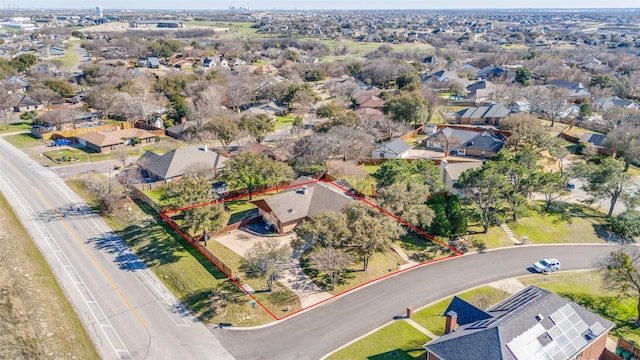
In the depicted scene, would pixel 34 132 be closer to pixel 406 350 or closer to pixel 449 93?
pixel 406 350

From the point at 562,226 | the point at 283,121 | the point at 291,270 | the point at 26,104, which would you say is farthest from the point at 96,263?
the point at 26,104

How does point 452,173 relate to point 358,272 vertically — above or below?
above

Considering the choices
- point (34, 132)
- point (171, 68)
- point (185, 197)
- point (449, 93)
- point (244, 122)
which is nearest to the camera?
point (185, 197)

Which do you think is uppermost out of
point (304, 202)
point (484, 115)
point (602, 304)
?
point (484, 115)

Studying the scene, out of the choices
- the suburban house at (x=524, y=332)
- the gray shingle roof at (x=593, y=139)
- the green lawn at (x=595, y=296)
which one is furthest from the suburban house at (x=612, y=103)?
the suburban house at (x=524, y=332)

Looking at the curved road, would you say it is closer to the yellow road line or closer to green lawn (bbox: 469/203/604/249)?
the yellow road line

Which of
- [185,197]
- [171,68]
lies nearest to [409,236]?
[185,197]

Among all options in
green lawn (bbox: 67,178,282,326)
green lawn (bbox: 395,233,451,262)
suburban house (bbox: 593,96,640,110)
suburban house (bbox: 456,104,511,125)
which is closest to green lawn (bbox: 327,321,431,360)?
green lawn (bbox: 67,178,282,326)

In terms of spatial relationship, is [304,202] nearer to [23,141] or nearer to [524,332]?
[524,332]
